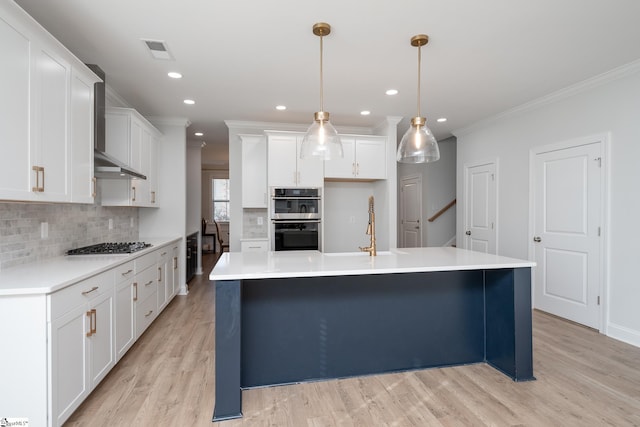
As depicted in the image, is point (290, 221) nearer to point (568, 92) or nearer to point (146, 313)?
point (146, 313)

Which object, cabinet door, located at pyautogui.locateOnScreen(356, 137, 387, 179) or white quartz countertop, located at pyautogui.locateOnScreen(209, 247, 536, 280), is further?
cabinet door, located at pyautogui.locateOnScreen(356, 137, 387, 179)

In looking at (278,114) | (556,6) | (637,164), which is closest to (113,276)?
(278,114)

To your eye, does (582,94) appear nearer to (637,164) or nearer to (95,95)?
(637,164)

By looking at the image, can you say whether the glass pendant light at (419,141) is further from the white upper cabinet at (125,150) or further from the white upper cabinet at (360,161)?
the white upper cabinet at (125,150)

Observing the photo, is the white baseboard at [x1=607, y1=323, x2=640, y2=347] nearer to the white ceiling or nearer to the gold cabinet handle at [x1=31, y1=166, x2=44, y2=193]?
the white ceiling

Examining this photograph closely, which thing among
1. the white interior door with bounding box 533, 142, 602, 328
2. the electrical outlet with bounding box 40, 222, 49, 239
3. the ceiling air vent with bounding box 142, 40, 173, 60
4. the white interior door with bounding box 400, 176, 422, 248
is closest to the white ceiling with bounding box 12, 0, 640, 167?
the ceiling air vent with bounding box 142, 40, 173, 60

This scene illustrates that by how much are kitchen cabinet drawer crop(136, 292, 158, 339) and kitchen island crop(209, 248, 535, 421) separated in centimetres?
120

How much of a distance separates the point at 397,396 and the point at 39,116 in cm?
286

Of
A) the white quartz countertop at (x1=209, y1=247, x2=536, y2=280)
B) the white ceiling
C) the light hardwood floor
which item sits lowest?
the light hardwood floor

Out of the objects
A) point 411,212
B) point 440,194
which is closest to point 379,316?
point 440,194

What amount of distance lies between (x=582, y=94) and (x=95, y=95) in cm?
480

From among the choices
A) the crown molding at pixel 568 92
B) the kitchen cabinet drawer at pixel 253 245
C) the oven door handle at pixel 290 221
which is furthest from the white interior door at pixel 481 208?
the kitchen cabinet drawer at pixel 253 245

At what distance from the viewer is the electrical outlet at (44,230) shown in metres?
2.54

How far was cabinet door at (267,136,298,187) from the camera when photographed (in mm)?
4516
